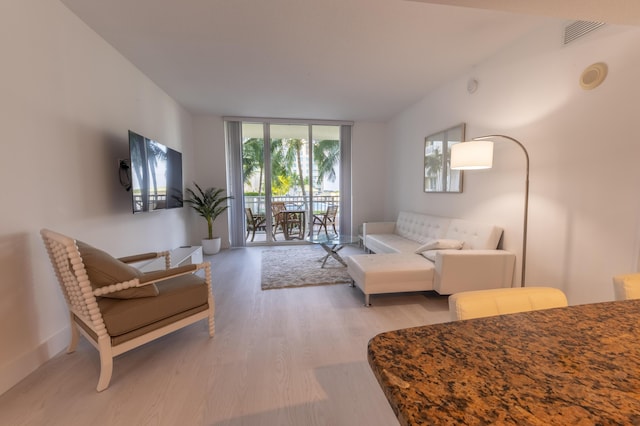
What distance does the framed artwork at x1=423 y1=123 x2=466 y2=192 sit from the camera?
3.32m

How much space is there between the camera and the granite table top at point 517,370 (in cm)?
42

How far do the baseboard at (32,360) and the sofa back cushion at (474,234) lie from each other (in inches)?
145

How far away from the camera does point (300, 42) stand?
2.50 meters

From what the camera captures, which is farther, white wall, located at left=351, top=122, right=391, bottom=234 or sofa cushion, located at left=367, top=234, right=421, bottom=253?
white wall, located at left=351, top=122, right=391, bottom=234

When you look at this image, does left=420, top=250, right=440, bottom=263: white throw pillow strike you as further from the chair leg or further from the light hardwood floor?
the chair leg

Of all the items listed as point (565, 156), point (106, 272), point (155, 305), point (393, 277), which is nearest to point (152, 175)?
point (106, 272)

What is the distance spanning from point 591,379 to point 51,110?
9.85 ft

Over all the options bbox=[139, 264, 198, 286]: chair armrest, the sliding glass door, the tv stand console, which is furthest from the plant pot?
bbox=[139, 264, 198, 286]: chair armrest

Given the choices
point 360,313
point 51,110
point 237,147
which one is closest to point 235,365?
point 360,313

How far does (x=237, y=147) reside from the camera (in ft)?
16.7

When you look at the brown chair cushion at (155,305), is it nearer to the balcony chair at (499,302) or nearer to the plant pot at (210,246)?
the balcony chair at (499,302)

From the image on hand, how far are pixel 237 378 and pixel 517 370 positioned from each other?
62.2 inches

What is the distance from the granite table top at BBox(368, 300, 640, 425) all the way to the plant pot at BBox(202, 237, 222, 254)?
459 centimetres

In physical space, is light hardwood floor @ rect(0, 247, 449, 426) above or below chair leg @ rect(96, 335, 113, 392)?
below
